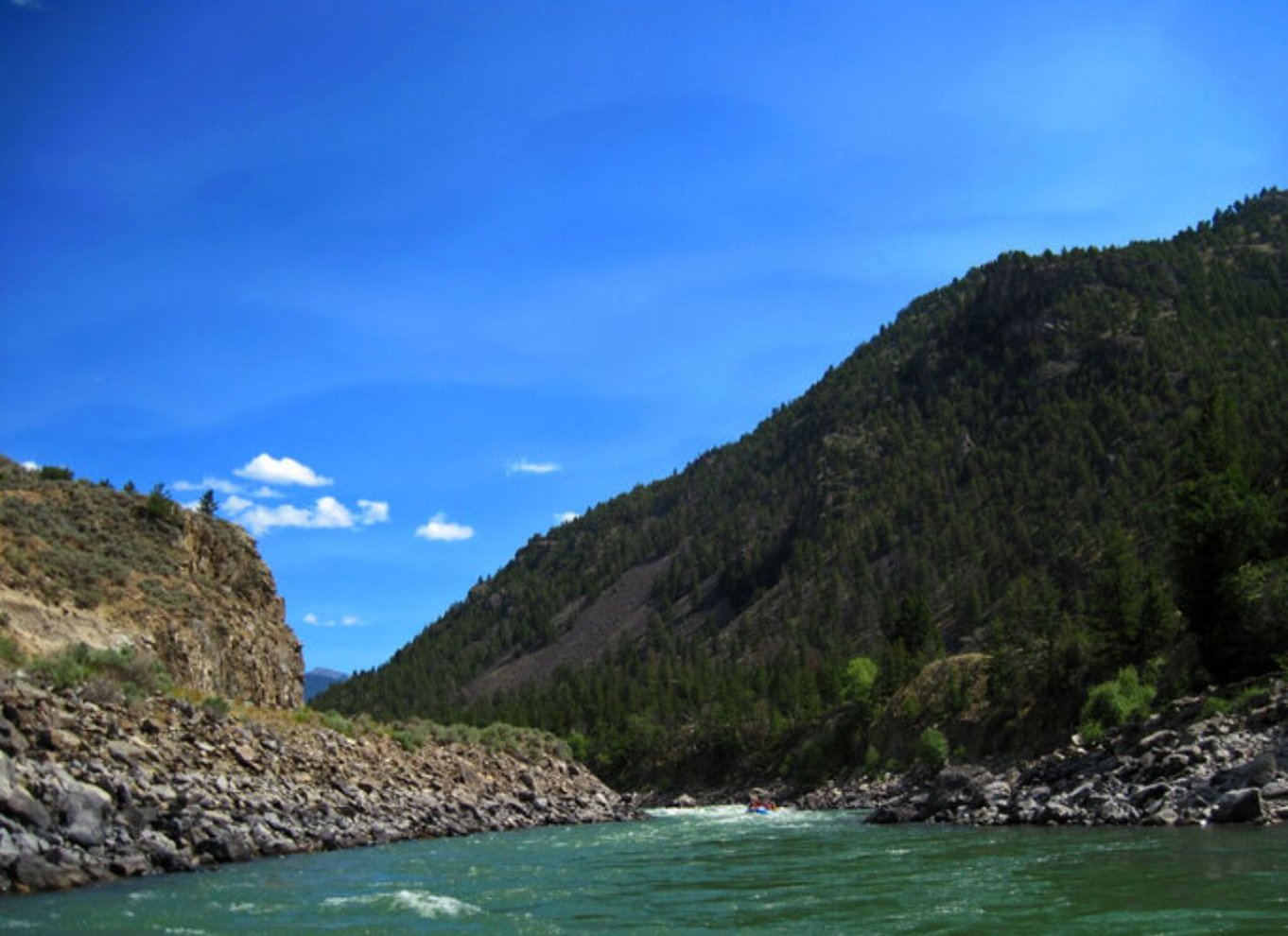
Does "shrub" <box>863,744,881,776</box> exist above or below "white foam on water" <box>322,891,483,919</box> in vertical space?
below

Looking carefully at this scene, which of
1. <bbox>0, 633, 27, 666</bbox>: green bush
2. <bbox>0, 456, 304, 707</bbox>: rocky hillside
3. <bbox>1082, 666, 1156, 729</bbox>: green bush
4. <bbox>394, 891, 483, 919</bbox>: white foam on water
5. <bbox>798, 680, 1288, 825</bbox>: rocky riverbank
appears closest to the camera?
<bbox>394, 891, 483, 919</bbox>: white foam on water

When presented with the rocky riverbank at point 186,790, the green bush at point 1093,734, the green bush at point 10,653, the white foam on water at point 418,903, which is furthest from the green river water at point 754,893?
the green bush at point 1093,734

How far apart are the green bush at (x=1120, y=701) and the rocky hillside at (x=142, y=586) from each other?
4425 cm

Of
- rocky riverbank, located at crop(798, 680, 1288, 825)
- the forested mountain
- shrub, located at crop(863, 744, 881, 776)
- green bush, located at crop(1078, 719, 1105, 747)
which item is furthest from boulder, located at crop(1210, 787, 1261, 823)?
shrub, located at crop(863, 744, 881, 776)

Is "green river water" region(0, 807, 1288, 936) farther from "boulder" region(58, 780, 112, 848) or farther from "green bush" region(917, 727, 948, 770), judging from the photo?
"green bush" region(917, 727, 948, 770)

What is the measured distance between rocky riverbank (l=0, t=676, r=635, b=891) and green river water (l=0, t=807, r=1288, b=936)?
101 cm

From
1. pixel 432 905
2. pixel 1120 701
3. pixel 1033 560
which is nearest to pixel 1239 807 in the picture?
pixel 432 905

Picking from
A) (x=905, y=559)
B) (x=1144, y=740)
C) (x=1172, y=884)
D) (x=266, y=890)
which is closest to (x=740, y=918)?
(x=1172, y=884)

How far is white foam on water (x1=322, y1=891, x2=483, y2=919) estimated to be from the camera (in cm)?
1808

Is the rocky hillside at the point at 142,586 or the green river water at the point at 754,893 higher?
the rocky hillside at the point at 142,586

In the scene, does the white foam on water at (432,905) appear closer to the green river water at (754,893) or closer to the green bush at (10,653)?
the green river water at (754,893)

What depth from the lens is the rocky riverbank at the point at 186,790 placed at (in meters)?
19.6

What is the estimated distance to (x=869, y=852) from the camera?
2784cm

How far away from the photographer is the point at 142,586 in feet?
147
